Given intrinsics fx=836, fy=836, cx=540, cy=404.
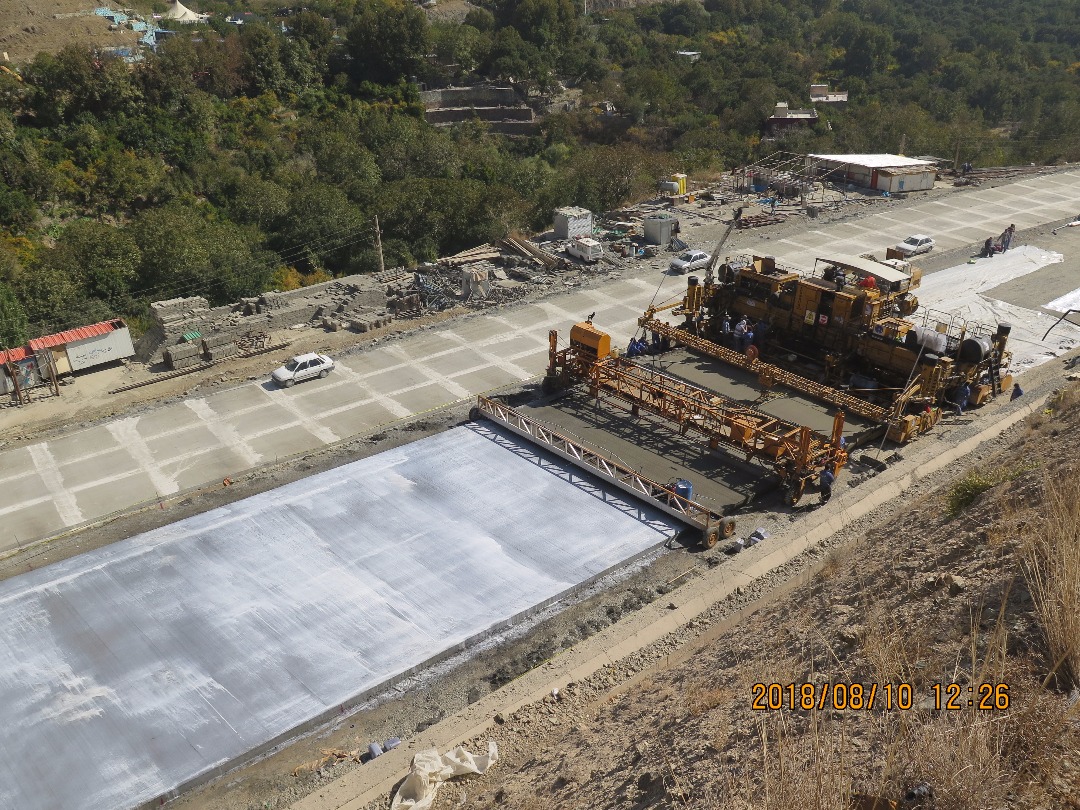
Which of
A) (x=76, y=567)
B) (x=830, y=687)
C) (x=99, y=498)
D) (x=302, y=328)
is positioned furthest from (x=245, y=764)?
(x=302, y=328)

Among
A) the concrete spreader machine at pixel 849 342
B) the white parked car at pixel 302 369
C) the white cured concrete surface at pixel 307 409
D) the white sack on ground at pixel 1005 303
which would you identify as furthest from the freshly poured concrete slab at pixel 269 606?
the white sack on ground at pixel 1005 303

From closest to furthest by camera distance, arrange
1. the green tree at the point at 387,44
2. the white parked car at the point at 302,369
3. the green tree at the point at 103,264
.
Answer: the white parked car at the point at 302,369 < the green tree at the point at 103,264 < the green tree at the point at 387,44

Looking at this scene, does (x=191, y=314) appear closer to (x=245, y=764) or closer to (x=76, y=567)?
(x=76, y=567)

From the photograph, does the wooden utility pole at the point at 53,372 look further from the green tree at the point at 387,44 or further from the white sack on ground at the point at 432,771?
the green tree at the point at 387,44

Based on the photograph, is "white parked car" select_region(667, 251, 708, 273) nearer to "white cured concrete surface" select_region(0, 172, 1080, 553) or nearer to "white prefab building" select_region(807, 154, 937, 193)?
"white cured concrete surface" select_region(0, 172, 1080, 553)
